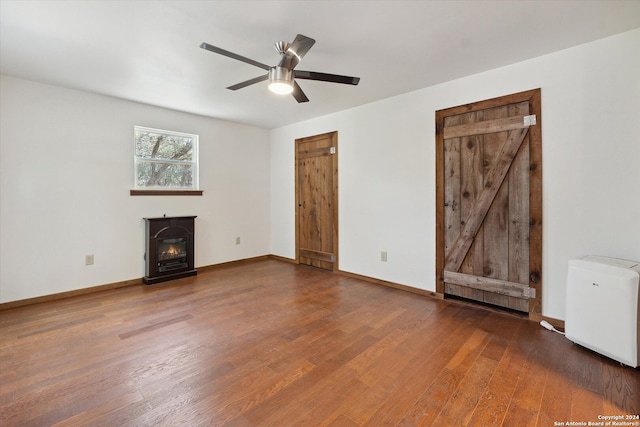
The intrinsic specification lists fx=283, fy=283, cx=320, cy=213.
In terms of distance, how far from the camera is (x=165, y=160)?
13.9 feet

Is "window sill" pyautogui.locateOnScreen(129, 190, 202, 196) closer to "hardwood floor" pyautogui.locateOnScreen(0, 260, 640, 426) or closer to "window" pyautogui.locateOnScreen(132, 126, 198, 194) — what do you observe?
"window" pyautogui.locateOnScreen(132, 126, 198, 194)

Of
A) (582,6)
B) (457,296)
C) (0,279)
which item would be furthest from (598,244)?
(0,279)

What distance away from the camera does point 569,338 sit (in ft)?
7.28

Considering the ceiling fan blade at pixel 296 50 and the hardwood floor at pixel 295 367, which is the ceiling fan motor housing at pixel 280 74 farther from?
the hardwood floor at pixel 295 367

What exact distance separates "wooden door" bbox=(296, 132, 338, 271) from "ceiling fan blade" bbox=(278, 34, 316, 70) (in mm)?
2255

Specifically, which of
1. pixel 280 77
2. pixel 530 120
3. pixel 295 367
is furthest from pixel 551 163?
pixel 295 367

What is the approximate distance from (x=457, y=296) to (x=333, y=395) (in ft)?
Answer: 7.07

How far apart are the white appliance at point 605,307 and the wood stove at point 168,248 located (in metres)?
4.45

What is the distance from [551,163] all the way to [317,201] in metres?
3.05

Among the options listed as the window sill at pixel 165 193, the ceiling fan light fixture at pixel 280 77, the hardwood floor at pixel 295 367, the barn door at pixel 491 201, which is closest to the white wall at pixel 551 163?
the barn door at pixel 491 201

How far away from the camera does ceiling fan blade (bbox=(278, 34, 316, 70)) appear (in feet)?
6.21

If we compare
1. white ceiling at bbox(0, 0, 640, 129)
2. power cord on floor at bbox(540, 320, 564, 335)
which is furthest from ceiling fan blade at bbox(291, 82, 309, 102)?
power cord on floor at bbox(540, 320, 564, 335)

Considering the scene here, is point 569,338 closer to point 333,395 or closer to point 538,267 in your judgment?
point 538,267

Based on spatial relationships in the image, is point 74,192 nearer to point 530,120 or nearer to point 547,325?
point 530,120
